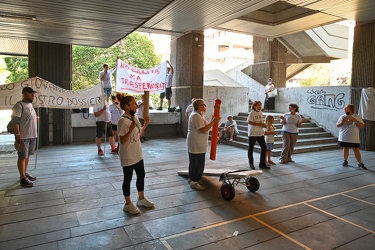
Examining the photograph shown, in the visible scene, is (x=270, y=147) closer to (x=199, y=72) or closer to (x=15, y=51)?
(x=199, y=72)

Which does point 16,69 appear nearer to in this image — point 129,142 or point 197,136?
point 197,136

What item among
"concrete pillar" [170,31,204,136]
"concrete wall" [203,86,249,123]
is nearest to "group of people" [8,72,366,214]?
"concrete pillar" [170,31,204,136]

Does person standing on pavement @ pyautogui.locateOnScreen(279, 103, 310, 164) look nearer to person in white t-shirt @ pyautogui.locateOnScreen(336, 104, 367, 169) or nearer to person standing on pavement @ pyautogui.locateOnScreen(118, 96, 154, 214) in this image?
person in white t-shirt @ pyautogui.locateOnScreen(336, 104, 367, 169)

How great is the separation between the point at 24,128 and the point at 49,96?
206 cm

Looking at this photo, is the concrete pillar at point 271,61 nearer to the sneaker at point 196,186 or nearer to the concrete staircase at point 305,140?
the concrete staircase at point 305,140

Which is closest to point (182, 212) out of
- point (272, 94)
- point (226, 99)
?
point (226, 99)

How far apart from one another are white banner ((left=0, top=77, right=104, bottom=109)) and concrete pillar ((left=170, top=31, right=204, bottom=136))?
4.83m

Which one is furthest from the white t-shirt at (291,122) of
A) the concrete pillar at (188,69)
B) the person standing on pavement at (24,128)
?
the person standing on pavement at (24,128)

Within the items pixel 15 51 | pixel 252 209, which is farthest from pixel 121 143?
pixel 15 51

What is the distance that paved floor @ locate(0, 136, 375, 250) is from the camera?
3.34 metres

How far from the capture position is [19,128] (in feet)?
16.6

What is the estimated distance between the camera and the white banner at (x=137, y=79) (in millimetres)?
9977

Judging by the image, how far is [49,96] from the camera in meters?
6.96

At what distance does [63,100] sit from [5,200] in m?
3.33
